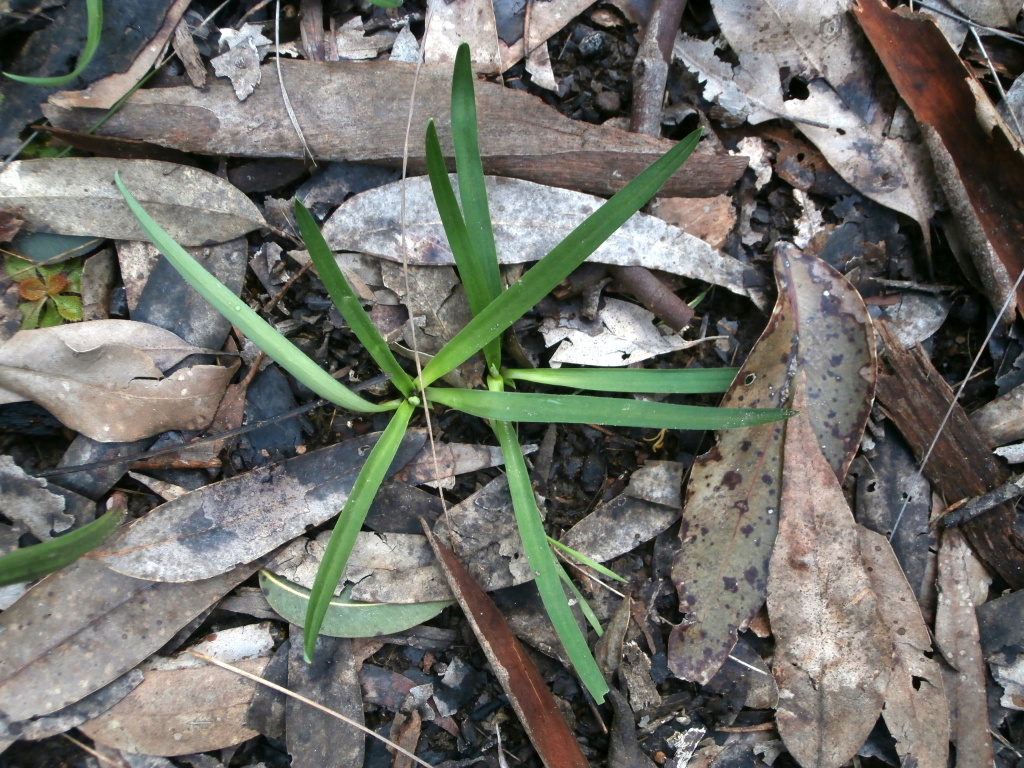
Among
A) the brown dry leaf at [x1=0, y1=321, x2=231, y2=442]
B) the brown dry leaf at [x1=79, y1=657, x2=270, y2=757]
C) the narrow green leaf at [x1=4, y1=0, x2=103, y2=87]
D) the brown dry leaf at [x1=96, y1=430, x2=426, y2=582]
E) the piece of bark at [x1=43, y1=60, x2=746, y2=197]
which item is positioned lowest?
the brown dry leaf at [x1=79, y1=657, x2=270, y2=757]

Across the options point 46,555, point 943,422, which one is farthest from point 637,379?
point 46,555

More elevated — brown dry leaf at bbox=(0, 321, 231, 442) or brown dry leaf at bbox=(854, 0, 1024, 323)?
brown dry leaf at bbox=(854, 0, 1024, 323)

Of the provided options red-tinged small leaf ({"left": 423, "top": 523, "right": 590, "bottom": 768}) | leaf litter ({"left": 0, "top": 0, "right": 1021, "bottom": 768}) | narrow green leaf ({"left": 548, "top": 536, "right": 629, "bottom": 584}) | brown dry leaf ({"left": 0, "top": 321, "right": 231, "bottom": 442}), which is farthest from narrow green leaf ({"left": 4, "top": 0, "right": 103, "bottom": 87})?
narrow green leaf ({"left": 548, "top": 536, "right": 629, "bottom": 584})

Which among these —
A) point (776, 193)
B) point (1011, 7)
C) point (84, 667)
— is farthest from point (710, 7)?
point (84, 667)

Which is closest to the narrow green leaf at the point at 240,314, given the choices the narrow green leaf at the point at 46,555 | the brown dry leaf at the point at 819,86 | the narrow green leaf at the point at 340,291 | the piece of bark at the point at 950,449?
the narrow green leaf at the point at 340,291

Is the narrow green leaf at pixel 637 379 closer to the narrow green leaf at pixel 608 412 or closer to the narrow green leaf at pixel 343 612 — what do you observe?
the narrow green leaf at pixel 608 412

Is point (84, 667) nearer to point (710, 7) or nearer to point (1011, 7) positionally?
point (710, 7)

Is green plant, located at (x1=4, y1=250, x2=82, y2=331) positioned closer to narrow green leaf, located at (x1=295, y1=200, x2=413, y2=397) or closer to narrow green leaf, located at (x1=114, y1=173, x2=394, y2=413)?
narrow green leaf, located at (x1=114, y1=173, x2=394, y2=413)
